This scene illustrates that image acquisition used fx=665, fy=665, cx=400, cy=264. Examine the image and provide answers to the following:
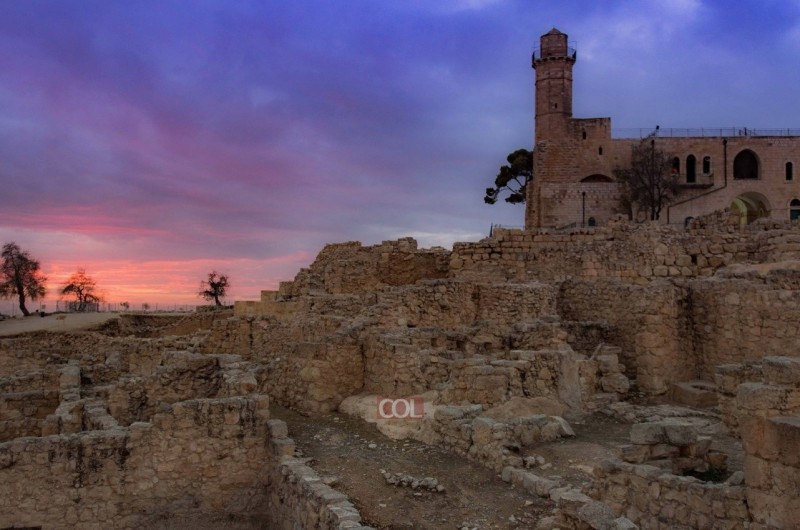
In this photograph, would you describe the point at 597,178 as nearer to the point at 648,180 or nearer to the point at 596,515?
the point at 648,180

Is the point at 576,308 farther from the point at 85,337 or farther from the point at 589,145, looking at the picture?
the point at 589,145

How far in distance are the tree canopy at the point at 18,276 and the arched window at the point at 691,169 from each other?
40495 millimetres

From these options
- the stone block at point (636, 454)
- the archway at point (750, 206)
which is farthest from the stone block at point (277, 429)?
the archway at point (750, 206)

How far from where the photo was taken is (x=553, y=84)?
41031mm

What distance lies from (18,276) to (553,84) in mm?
35210

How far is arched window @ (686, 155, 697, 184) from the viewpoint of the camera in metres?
39.0

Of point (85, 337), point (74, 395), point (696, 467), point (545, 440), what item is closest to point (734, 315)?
point (545, 440)

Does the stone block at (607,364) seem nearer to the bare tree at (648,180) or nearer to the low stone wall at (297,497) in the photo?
the low stone wall at (297,497)

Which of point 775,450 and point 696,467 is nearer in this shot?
point 775,450

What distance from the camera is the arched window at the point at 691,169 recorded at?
39.0 meters

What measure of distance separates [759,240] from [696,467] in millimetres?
9575

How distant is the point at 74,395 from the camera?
387 inches

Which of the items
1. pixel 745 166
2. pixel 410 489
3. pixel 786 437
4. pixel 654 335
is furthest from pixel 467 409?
pixel 745 166

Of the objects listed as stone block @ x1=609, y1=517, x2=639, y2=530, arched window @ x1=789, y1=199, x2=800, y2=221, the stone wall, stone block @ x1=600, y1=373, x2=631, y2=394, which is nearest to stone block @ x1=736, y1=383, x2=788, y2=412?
the stone wall
